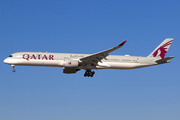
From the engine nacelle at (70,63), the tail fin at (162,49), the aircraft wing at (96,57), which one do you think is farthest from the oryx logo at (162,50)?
the engine nacelle at (70,63)

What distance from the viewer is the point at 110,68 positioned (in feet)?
169

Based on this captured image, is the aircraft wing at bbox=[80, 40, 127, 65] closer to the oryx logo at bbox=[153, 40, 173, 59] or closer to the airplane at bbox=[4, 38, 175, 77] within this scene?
the airplane at bbox=[4, 38, 175, 77]

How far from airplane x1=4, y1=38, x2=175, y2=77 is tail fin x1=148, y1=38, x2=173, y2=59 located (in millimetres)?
2534

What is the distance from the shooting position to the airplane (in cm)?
4846

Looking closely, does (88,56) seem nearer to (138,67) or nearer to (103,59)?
(103,59)

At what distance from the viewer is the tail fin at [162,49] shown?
2194 inches

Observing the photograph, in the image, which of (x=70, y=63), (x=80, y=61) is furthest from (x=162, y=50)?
(x=70, y=63)

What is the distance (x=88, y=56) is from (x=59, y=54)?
4998 millimetres

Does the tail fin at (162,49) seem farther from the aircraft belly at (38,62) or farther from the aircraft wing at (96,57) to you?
the aircraft belly at (38,62)

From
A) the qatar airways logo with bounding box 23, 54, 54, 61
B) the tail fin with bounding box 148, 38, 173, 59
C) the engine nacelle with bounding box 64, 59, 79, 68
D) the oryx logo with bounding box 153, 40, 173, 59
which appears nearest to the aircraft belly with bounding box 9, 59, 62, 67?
the qatar airways logo with bounding box 23, 54, 54, 61

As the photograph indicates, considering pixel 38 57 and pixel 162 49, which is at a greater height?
pixel 162 49

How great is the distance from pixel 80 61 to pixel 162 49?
16.0 meters

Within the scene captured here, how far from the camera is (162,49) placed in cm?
5638

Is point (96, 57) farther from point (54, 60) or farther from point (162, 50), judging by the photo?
point (162, 50)
